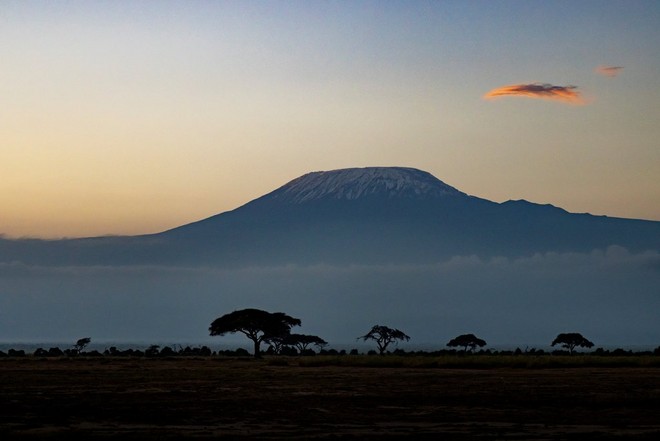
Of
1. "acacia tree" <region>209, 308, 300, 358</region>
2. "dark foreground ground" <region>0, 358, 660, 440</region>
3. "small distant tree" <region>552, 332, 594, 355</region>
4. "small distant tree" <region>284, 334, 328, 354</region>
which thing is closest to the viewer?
"dark foreground ground" <region>0, 358, 660, 440</region>

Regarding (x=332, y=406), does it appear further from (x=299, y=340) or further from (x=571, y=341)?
(x=571, y=341)

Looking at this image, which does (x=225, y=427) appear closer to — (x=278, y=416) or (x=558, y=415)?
(x=278, y=416)

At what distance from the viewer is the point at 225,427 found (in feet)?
85.3

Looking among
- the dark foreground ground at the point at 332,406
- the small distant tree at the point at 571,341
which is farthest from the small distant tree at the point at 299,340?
the dark foreground ground at the point at 332,406

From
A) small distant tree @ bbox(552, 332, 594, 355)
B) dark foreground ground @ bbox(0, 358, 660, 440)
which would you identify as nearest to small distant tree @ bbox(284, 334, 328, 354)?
small distant tree @ bbox(552, 332, 594, 355)

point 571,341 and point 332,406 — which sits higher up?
point 571,341

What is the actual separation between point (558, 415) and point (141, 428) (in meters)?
10.4

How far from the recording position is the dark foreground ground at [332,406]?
2494 cm

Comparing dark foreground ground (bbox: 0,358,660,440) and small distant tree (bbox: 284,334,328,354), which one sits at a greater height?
small distant tree (bbox: 284,334,328,354)

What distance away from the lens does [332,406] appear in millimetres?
31703

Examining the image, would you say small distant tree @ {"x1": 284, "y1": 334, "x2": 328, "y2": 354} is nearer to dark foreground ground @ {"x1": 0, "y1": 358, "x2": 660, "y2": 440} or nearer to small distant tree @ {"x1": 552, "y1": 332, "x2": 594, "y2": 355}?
small distant tree @ {"x1": 552, "y1": 332, "x2": 594, "y2": 355}

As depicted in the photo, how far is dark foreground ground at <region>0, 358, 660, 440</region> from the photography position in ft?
81.8

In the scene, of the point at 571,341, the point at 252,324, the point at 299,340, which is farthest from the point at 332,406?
the point at 571,341

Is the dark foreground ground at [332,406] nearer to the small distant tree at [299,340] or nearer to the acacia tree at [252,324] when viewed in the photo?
the acacia tree at [252,324]
